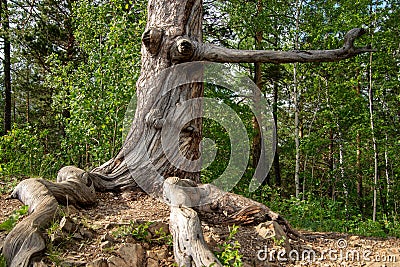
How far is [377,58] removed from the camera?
35.6ft

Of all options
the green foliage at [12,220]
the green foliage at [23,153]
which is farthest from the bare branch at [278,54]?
the green foliage at [23,153]

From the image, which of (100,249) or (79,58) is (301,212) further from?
(79,58)

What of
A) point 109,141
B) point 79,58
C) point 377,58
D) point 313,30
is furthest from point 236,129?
point 79,58

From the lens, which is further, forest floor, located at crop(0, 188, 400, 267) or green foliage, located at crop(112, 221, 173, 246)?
green foliage, located at crop(112, 221, 173, 246)

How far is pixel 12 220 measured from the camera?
316 centimetres

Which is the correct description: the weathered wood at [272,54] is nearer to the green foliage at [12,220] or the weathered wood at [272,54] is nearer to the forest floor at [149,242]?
the forest floor at [149,242]

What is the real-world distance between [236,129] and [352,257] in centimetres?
878

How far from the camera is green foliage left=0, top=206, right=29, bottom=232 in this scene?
10.0 ft

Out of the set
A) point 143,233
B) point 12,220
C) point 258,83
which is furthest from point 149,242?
point 258,83

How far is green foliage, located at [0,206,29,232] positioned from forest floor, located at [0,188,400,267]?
0.05m

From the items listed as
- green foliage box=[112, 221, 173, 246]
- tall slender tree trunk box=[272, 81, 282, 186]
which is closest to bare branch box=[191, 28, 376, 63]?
green foliage box=[112, 221, 173, 246]

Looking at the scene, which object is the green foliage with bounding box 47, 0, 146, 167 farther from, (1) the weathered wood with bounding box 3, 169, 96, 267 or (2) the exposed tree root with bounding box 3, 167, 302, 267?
(1) the weathered wood with bounding box 3, 169, 96, 267

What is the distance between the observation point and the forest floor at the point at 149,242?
108 inches

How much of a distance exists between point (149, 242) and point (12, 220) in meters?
1.22
